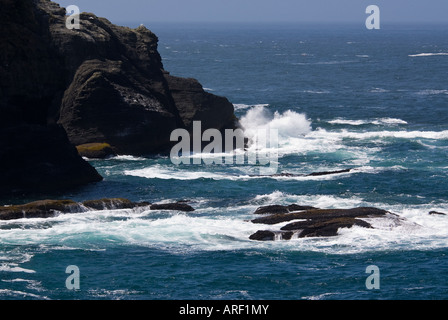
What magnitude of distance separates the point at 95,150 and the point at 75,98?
427 centimetres

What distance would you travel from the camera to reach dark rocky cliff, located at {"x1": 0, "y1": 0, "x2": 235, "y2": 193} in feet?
181

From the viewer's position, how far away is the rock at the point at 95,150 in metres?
66.9

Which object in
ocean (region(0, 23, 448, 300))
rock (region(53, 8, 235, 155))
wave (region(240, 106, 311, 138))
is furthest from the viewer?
wave (region(240, 106, 311, 138))

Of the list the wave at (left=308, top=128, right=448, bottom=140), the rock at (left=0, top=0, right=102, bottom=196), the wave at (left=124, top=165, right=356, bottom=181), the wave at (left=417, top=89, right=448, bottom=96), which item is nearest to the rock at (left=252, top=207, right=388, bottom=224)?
the wave at (left=124, top=165, right=356, bottom=181)

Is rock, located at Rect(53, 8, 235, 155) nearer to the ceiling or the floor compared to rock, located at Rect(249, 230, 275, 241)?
nearer to the ceiling

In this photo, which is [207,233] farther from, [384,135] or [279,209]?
[384,135]

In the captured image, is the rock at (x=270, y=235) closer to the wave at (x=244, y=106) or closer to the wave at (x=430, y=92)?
the wave at (x=244, y=106)

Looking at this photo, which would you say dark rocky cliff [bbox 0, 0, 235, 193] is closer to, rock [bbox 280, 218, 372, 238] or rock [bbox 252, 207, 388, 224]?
rock [bbox 252, 207, 388, 224]

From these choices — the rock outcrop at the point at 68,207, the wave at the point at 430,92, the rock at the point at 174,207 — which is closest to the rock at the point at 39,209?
the rock outcrop at the point at 68,207

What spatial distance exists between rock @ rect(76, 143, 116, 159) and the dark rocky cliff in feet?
1.94

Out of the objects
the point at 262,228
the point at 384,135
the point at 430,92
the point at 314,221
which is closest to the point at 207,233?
the point at 262,228

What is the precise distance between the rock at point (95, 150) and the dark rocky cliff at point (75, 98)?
59cm
